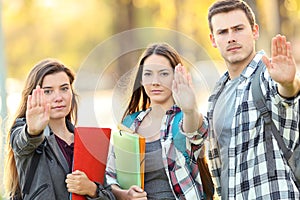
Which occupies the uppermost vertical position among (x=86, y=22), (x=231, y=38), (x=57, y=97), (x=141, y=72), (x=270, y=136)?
(x=86, y=22)

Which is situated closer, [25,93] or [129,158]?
[129,158]

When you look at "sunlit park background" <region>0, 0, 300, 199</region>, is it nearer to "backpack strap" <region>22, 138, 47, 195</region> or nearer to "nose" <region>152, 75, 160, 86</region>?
"nose" <region>152, 75, 160, 86</region>

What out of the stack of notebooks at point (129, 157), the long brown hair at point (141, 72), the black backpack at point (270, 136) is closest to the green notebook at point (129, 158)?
the stack of notebooks at point (129, 157)

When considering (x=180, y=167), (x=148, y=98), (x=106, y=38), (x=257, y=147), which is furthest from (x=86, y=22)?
(x=257, y=147)

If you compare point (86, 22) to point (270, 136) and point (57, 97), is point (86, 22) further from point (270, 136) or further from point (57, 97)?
point (270, 136)

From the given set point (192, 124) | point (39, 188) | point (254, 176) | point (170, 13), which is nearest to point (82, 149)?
point (39, 188)

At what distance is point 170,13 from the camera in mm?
11719

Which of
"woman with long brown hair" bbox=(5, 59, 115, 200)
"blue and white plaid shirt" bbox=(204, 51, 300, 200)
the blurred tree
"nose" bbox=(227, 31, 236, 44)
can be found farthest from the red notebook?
the blurred tree

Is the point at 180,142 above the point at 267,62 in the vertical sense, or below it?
below

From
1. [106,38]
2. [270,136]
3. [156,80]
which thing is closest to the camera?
[270,136]

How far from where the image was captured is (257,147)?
362 centimetres

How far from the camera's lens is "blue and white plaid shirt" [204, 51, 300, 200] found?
→ 11.7ft

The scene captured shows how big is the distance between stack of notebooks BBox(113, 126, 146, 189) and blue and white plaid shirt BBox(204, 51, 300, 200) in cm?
38

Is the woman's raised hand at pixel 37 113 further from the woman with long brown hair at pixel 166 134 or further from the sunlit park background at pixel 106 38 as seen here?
the woman with long brown hair at pixel 166 134
